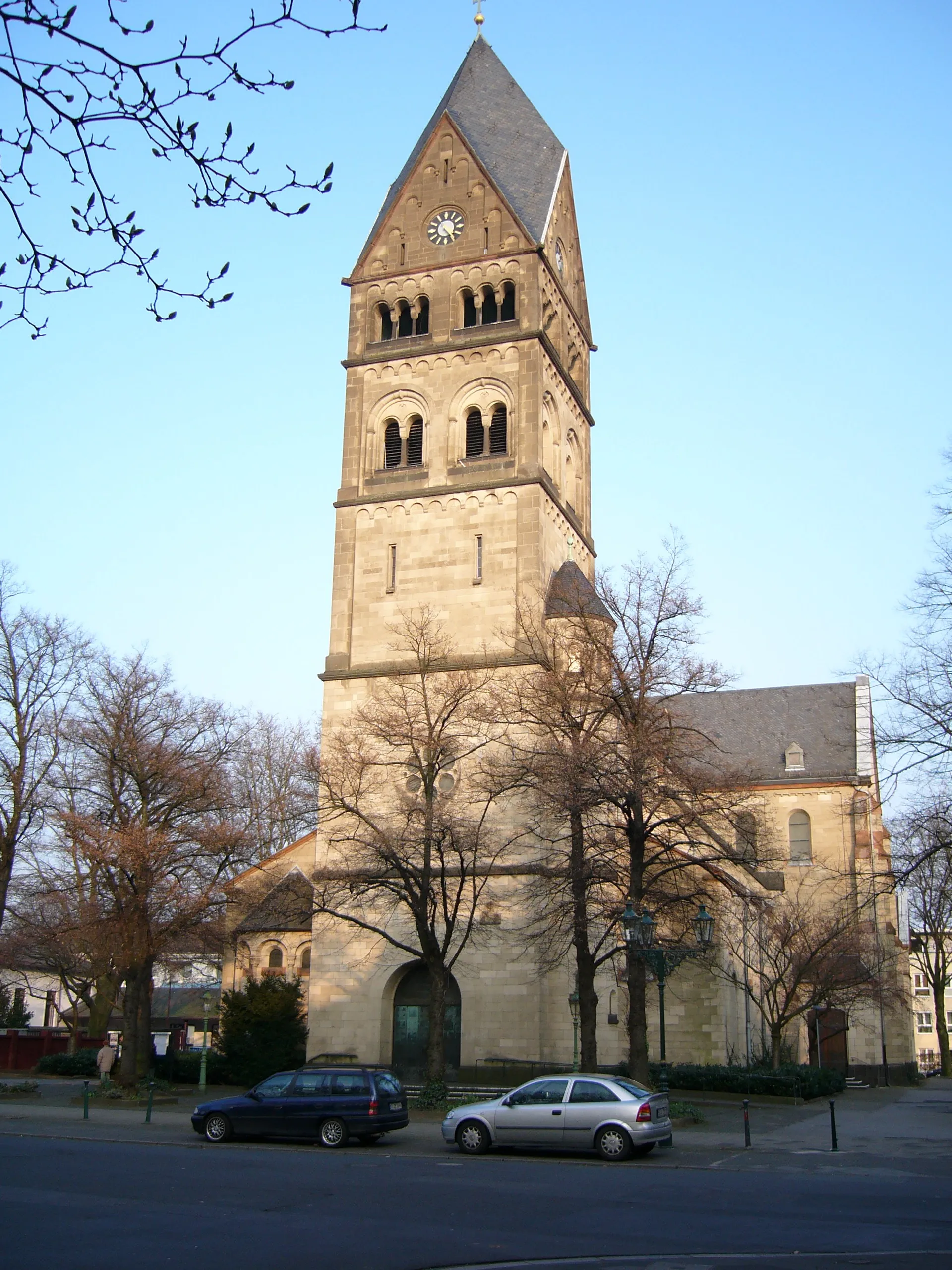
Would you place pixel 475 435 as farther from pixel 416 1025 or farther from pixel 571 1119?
pixel 571 1119

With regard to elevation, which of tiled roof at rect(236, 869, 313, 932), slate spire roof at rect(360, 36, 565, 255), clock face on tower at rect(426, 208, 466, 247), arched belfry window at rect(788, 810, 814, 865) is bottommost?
tiled roof at rect(236, 869, 313, 932)

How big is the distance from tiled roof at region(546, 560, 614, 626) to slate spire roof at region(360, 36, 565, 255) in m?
11.1

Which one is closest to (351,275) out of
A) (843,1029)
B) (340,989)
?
(340,989)

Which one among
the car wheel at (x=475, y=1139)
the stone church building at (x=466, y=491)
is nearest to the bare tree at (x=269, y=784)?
the stone church building at (x=466, y=491)

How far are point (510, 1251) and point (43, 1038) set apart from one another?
3904 cm

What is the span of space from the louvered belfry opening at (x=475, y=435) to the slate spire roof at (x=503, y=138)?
630 centimetres

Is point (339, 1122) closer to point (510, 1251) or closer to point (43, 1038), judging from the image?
point (510, 1251)

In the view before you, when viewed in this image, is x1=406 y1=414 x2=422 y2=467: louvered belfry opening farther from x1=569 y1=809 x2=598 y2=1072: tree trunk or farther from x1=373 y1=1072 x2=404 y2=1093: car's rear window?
x1=373 y1=1072 x2=404 y2=1093: car's rear window

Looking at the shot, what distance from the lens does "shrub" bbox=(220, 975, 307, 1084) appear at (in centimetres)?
3325

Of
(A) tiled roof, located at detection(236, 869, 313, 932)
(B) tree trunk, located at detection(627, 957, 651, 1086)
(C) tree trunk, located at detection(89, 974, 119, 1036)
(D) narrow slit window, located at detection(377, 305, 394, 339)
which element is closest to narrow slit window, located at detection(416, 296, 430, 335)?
(D) narrow slit window, located at detection(377, 305, 394, 339)

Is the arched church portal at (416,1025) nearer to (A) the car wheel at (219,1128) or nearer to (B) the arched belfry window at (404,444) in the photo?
(A) the car wheel at (219,1128)

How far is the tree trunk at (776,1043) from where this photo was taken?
A: 36219mm

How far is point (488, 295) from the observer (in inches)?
1563

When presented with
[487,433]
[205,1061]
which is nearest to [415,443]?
[487,433]
